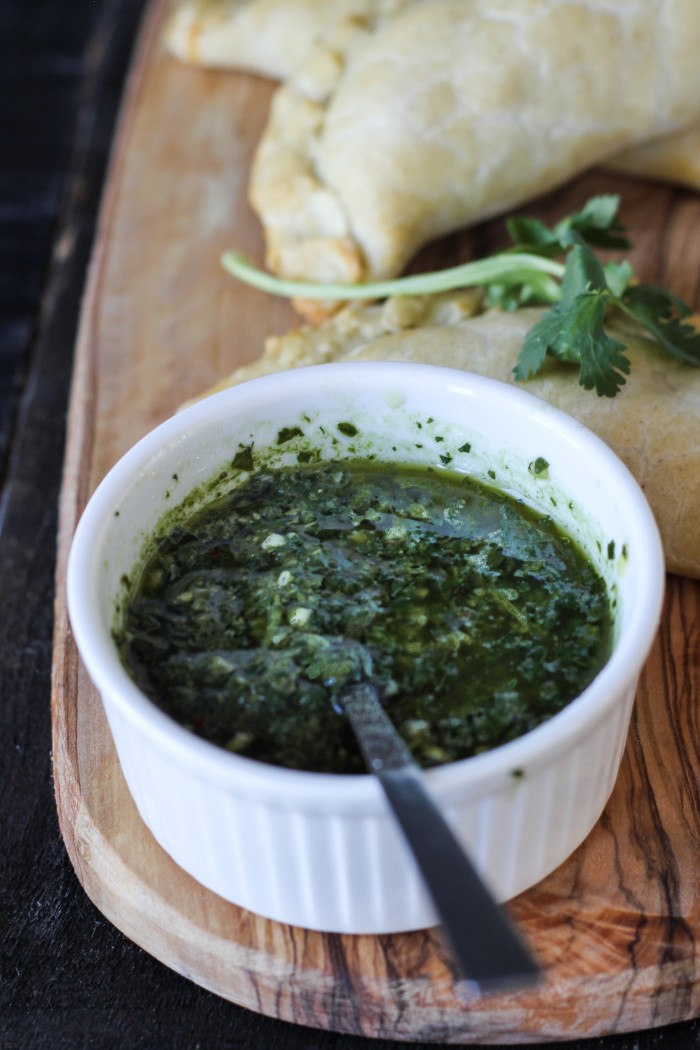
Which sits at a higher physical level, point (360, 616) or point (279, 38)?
point (279, 38)

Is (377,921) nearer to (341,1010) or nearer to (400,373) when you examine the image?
(341,1010)

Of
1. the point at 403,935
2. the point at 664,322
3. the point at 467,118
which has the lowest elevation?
the point at 403,935

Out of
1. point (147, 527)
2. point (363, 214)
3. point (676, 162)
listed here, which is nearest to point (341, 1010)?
point (147, 527)

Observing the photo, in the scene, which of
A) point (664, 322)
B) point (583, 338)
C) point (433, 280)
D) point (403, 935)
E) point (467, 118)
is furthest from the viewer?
point (467, 118)

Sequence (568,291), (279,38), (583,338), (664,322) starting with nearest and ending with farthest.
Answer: (583,338) → (568,291) → (664,322) → (279,38)

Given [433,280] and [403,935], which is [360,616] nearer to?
[403,935]

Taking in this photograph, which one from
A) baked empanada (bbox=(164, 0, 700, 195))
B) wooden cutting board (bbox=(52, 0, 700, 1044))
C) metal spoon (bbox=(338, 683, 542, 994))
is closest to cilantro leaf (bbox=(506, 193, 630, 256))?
baked empanada (bbox=(164, 0, 700, 195))

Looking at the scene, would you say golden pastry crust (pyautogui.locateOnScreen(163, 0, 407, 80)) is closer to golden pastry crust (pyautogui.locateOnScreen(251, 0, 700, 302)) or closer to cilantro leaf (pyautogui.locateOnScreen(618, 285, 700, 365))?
golden pastry crust (pyautogui.locateOnScreen(251, 0, 700, 302))

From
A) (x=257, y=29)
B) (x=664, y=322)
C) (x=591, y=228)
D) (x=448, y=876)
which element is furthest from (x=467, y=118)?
(x=448, y=876)

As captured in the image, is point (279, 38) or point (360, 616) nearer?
point (360, 616)
